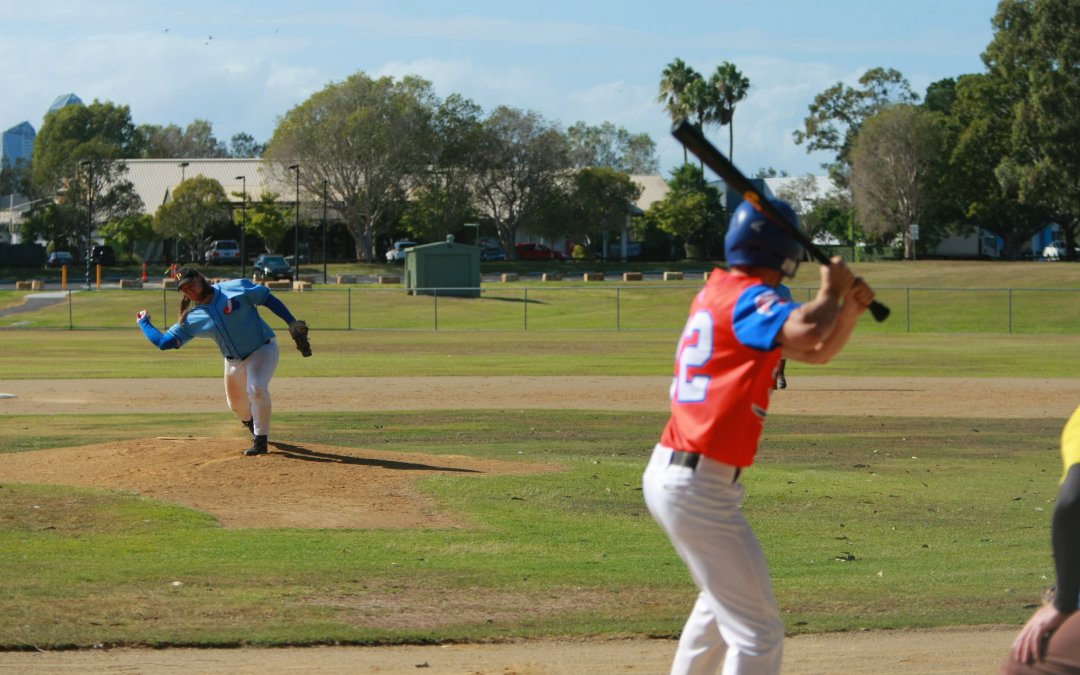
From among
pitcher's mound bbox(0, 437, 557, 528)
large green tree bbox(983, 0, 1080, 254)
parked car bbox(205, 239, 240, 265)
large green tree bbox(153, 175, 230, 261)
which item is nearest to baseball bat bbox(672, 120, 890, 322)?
pitcher's mound bbox(0, 437, 557, 528)

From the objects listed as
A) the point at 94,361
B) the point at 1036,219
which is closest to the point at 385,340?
the point at 94,361

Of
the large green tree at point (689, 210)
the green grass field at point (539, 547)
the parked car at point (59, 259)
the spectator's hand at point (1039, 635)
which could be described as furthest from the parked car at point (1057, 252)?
the spectator's hand at point (1039, 635)

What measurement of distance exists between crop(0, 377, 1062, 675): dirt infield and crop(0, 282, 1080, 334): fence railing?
1938 cm

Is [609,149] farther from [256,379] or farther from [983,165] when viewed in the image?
[256,379]

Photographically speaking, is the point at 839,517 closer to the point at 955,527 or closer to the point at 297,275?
the point at 955,527

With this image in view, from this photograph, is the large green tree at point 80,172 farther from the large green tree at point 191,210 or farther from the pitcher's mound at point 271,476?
the pitcher's mound at point 271,476

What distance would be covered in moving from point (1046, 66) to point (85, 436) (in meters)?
68.8

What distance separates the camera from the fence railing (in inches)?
1880

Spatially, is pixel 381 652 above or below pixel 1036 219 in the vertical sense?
below

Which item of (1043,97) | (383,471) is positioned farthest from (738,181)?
(1043,97)

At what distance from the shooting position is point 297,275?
71.1m

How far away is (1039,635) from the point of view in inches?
162

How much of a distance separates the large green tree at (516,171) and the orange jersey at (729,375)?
84894 mm

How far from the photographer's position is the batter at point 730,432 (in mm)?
4770
